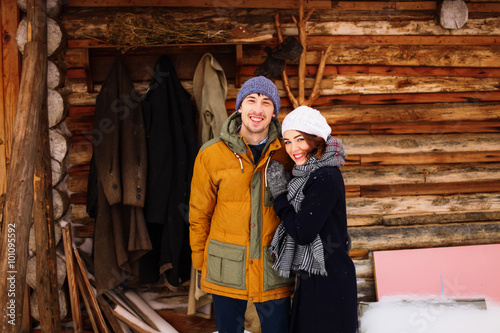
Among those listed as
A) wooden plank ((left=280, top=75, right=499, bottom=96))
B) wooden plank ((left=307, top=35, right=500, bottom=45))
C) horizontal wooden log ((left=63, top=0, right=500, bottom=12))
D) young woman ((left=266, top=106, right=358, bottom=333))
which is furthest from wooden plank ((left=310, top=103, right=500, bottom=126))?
young woman ((left=266, top=106, right=358, bottom=333))

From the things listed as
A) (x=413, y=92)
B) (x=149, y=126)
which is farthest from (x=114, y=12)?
(x=413, y=92)

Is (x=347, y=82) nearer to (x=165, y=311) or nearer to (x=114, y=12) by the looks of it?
(x=114, y=12)

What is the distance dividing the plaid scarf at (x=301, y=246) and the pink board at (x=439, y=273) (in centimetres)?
192

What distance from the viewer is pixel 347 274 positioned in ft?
7.30

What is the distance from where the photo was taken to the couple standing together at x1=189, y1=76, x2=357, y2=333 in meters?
2.20

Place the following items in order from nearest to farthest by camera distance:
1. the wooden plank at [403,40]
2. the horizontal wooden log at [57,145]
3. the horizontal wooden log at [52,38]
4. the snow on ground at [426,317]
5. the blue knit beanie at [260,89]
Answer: the blue knit beanie at [260,89] → the horizontal wooden log at [52,38] → the horizontal wooden log at [57,145] → the snow on ground at [426,317] → the wooden plank at [403,40]

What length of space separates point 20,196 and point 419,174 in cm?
348

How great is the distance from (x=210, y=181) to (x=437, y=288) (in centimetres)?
267

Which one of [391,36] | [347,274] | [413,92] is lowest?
[347,274]

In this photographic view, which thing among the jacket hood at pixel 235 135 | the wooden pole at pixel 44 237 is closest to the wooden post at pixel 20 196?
the wooden pole at pixel 44 237

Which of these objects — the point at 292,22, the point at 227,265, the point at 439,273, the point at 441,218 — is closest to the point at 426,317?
the point at 439,273

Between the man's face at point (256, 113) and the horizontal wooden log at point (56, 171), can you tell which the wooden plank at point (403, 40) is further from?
the horizontal wooden log at point (56, 171)

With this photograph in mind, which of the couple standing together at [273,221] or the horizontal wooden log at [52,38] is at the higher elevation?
the horizontal wooden log at [52,38]

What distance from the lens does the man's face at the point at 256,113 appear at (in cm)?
239
